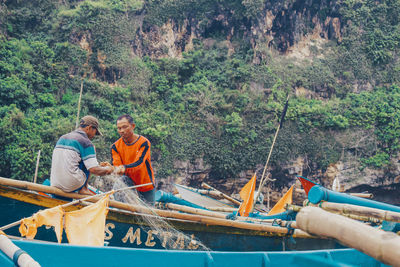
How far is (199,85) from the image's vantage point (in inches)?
618

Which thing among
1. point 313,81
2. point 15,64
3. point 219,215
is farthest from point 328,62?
point 219,215

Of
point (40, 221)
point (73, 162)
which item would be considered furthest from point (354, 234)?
point (73, 162)

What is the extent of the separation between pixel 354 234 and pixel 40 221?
253 cm

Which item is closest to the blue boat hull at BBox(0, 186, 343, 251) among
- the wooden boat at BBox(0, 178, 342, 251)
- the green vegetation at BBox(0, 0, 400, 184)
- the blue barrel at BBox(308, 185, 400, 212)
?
the wooden boat at BBox(0, 178, 342, 251)

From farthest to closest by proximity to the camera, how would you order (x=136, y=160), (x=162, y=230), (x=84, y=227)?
1. (x=136, y=160)
2. (x=162, y=230)
3. (x=84, y=227)

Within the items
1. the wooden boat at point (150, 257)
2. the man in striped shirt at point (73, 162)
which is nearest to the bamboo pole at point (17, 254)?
the wooden boat at point (150, 257)

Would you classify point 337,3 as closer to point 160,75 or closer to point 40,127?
point 160,75

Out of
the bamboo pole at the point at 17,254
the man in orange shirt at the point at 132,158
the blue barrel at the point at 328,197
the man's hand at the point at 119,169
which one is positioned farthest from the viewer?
the man in orange shirt at the point at 132,158

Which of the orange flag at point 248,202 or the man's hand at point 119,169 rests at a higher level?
the man's hand at point 119,169

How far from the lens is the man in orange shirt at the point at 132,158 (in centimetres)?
471

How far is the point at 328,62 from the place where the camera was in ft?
58.6

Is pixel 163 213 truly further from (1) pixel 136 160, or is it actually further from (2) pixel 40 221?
(2) pixel 40 221

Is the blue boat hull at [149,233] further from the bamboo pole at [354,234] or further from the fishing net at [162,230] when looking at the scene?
the bamboo pole at [354,234]

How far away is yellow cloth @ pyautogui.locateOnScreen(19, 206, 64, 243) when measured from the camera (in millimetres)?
2959
